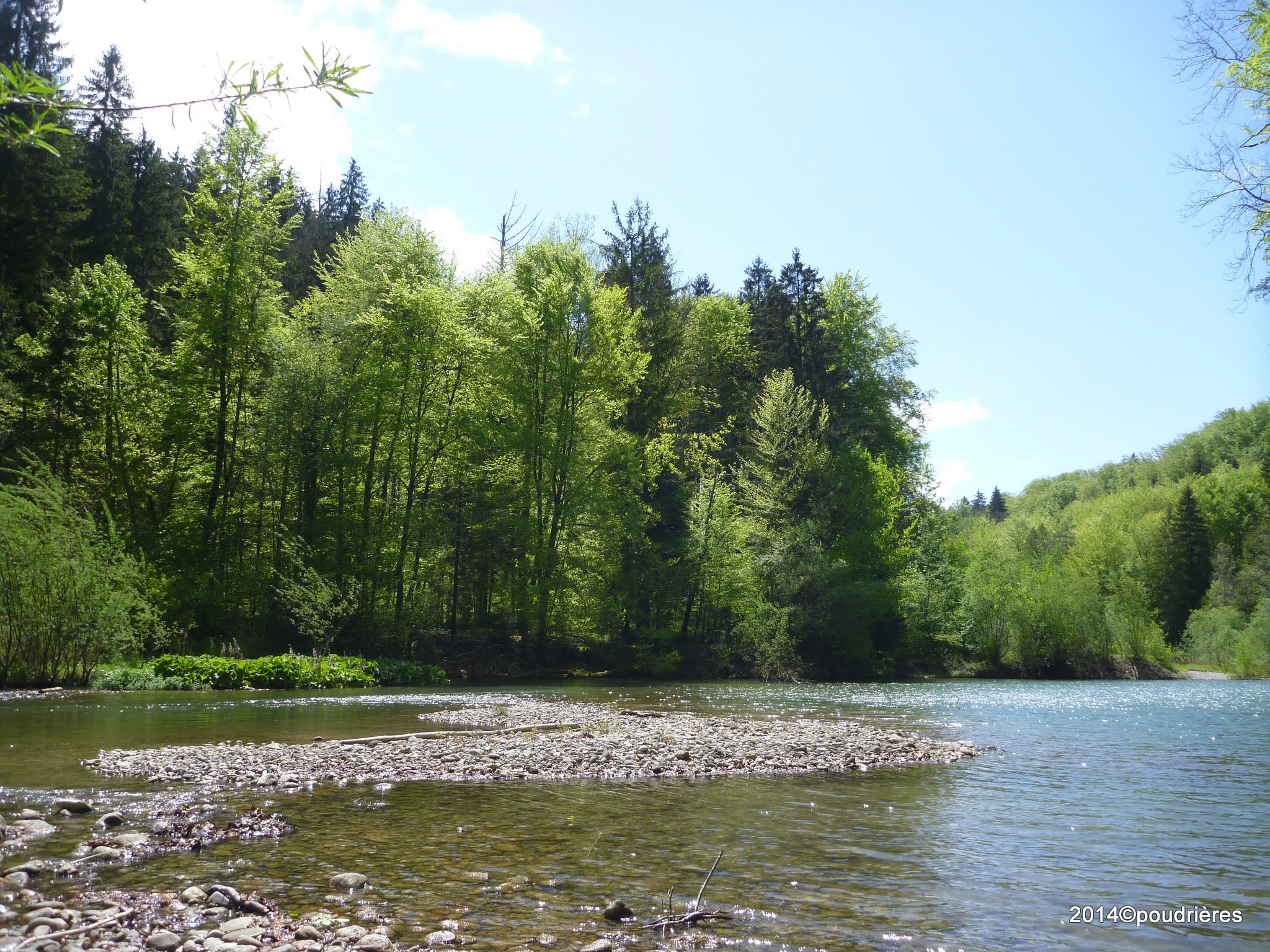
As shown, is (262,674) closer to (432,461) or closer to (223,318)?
(432,461)

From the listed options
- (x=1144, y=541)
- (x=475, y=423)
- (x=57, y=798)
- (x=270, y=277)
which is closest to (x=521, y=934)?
(x=57, y=798)

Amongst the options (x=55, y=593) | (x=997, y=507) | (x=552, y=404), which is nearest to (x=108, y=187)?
(x=552, y=404)

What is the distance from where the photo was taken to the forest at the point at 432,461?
28391 mm

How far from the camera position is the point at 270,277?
33.7m

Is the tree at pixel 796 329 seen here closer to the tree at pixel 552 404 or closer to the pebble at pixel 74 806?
the tree at pixel 552 404

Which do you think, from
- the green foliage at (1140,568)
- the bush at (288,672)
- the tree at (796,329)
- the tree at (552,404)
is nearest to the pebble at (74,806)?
the bush at (288,672)

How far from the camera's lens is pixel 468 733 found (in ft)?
43.8

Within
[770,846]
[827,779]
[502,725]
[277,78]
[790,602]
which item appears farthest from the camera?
[790,602]

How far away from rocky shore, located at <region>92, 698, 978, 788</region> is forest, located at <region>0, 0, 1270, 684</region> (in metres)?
12.2

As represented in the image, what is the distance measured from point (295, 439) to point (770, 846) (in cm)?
2890

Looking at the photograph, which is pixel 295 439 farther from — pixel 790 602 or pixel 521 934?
pixel 521 934

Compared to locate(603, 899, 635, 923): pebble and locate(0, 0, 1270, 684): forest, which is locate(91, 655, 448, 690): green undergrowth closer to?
locate(0, 0, 1270, 684): forest

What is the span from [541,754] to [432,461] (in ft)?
76.7

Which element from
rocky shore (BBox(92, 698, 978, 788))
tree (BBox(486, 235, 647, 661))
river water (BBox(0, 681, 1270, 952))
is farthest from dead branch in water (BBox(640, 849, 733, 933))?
tree (BBox(486, 235, 647, 661))
